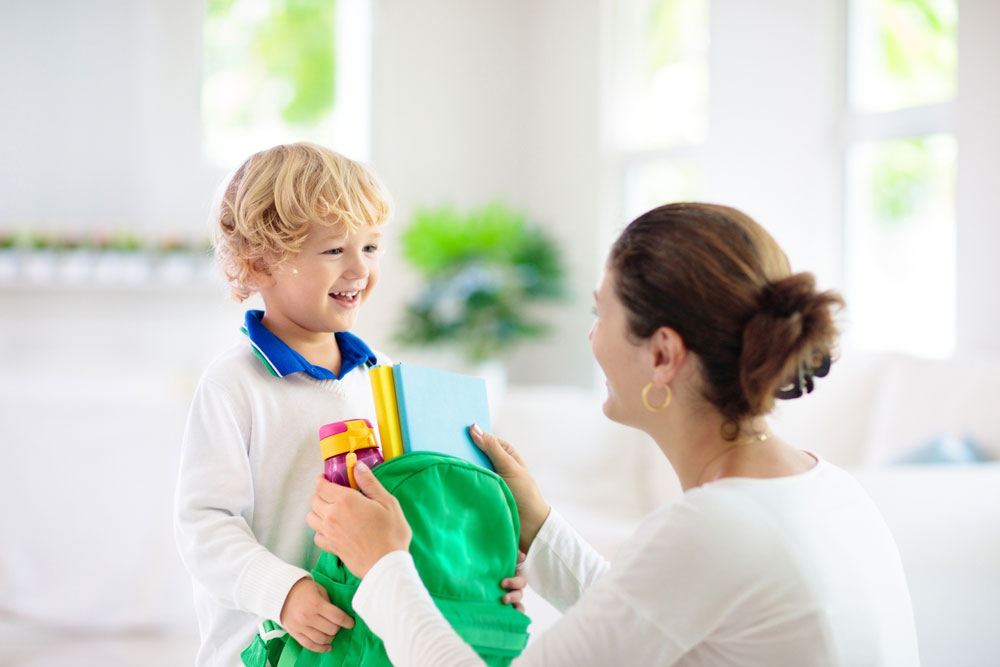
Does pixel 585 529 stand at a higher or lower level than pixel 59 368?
lower

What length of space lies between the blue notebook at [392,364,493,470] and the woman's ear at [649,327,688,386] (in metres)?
0.26

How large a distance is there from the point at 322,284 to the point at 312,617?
436mm

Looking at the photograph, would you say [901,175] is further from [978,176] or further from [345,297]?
[345,297]

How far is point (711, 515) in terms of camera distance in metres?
0.91

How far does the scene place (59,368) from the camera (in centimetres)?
471

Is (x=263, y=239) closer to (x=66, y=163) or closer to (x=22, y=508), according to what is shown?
(x=22, y=508)

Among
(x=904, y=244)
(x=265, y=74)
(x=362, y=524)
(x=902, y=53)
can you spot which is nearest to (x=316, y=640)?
(x=362, y=524)

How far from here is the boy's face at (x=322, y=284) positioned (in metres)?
1.25

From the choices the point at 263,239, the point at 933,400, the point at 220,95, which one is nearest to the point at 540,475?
the point at 933,400

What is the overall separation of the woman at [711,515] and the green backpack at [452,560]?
46 mm

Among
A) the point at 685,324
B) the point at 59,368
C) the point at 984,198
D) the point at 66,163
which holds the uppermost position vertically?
the point at 66,163

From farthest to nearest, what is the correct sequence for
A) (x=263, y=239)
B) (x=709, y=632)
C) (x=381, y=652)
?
1. (x=263, y=239)
2. (x=381, y=652)
3. (x=709, y=632)

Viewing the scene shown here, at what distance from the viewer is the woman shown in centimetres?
91

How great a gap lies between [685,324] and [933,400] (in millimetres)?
1976
